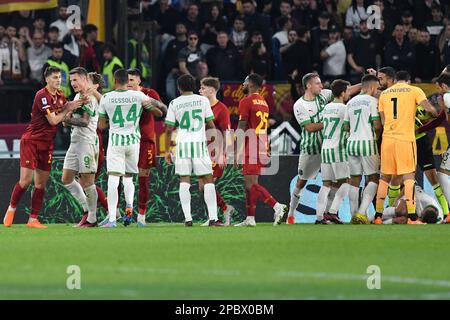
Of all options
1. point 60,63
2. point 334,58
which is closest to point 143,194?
point 60,63

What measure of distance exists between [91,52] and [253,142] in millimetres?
6555

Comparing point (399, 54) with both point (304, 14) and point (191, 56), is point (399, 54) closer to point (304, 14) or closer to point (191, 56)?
point (304, 14)

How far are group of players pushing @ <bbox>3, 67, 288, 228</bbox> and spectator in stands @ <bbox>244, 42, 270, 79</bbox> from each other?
20.2ft

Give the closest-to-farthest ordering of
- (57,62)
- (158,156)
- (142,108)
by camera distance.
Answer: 1. (142,108)
2. (158,156)
3. (57,62)

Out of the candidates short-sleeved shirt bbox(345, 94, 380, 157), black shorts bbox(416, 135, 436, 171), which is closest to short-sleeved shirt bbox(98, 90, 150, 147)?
short-sleeved shirt bbox(345, 94, 380, 157)

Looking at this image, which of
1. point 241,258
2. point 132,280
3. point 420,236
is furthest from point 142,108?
point 132,280

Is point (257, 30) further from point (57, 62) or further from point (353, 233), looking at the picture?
point (353, 233)

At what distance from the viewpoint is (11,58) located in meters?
24.3

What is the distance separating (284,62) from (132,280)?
48.4 feet

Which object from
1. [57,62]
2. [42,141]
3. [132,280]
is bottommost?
[132,280]

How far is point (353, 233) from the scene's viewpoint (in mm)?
15688

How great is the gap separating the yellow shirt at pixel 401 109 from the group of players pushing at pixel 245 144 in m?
0.01

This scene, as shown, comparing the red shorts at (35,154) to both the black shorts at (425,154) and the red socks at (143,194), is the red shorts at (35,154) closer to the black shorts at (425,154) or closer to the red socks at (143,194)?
the red socks at (143,194)

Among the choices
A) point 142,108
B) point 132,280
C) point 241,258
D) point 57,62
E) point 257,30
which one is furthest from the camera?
point 257,30
